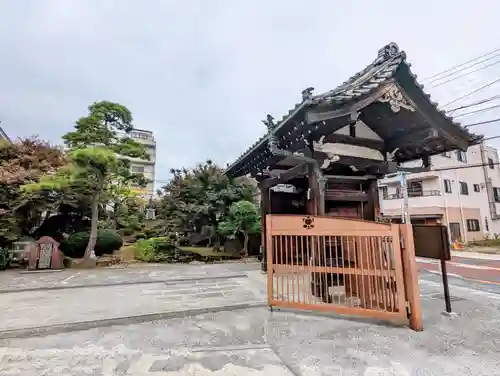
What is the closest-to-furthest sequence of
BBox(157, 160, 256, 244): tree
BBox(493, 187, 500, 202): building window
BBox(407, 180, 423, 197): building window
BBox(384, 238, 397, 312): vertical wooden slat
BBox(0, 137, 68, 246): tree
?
1. BBox(384, 238, 397, 312): vertical wooden slat
2. BBox(0, 137, 68, 246): tree
3. BBox(157, 160, 256, 244): tree
4. BBox(407, 180, 423, 197): building window
5. BBox(493, 187, 500, 202): building window

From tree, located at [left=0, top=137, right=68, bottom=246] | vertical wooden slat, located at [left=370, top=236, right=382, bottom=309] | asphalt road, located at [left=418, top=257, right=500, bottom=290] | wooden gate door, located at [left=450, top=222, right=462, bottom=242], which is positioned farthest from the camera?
wooden gate door, located at [left=450, top=222, right=462, bottom=242]

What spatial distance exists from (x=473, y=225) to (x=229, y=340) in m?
25.8

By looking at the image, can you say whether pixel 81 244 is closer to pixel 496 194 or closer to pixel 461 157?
pixel 461 157

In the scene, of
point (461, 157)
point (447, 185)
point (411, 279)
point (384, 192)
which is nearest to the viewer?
point (411, 279)

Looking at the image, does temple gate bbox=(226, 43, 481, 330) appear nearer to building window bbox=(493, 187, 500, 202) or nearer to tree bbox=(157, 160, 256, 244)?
tree bbox=(157, 160, 256, 244)

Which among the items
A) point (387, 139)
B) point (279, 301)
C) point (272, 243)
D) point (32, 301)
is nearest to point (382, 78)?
point (387, 139)

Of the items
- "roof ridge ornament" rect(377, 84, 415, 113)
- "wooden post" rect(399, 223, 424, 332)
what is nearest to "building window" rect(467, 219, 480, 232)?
"roof ridge ornament" rect(377, 84, 415, 113)

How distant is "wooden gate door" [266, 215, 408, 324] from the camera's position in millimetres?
3547

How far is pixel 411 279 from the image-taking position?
3406mm

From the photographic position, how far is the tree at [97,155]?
9.77m

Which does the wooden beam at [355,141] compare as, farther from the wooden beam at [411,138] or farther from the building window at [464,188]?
the building window at [464,188]

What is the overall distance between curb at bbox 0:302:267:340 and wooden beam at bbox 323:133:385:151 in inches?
129

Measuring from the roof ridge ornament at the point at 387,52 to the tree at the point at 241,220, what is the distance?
787cm

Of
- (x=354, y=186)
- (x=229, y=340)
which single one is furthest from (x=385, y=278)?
(x=354, y=186)
